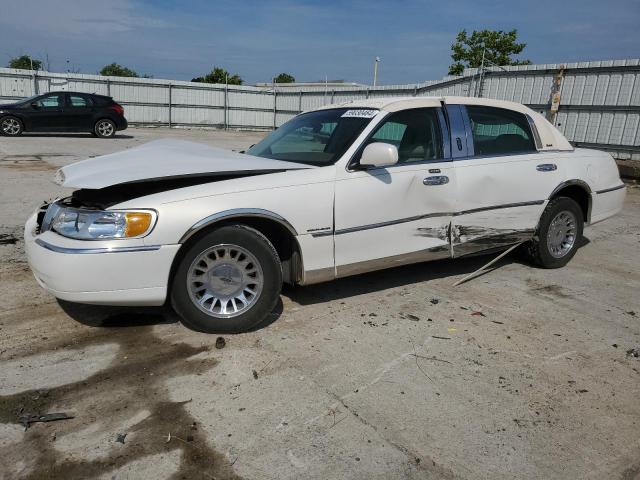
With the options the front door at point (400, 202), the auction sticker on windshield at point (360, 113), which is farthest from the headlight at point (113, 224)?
the auction sticker on windshield at point (360, 113)

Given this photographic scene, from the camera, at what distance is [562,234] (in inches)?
212

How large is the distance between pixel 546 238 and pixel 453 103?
5.61 feet

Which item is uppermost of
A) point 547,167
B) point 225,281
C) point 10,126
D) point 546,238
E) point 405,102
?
point 405,102

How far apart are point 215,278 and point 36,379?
1188 mm

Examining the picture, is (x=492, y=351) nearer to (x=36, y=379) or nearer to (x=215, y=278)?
(x=215, y=278)

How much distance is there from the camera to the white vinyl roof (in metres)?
4.38

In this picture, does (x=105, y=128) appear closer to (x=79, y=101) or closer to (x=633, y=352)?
(x=79, y=101)

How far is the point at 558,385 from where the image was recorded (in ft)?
10.2

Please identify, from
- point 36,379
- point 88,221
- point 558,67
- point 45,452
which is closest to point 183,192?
point 88,221

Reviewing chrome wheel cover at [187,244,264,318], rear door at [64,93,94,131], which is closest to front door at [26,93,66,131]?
rear door at [64,93,94,131]

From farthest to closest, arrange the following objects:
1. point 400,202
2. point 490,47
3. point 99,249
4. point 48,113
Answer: point 490,47 → point 48,113 → point 400,202 → point 99,249

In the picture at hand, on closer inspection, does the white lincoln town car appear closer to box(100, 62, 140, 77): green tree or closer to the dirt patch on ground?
the dirt patch on ground

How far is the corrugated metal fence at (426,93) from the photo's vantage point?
12062mm

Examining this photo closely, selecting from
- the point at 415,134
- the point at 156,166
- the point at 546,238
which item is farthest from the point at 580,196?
the point at 156,166
